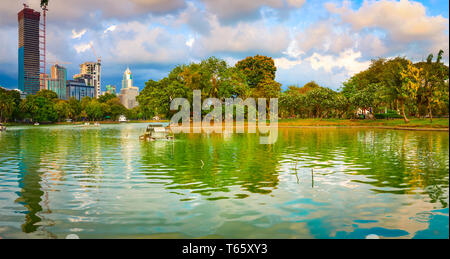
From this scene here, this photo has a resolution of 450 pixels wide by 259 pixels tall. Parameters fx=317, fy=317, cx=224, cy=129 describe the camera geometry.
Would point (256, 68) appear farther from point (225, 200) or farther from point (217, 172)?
point (225, 200)

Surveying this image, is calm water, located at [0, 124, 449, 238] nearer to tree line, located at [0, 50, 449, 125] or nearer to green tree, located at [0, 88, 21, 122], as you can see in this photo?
tree line, located at [0, 50, 449, 125]

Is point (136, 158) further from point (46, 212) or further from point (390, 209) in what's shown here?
point (390, 209)

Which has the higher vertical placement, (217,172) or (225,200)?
(217,172)

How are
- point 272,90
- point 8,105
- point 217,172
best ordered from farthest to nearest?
point 8,105, point 272,90, point 217,172

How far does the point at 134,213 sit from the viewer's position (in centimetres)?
764

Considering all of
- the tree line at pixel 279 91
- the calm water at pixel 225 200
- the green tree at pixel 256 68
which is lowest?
the calm water at pixel 225 200

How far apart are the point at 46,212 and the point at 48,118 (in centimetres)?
12661
